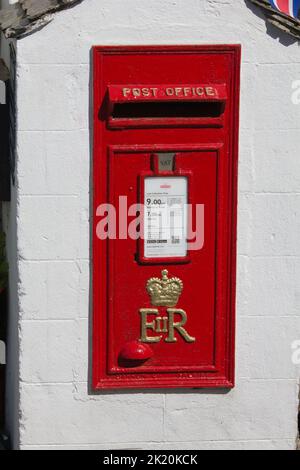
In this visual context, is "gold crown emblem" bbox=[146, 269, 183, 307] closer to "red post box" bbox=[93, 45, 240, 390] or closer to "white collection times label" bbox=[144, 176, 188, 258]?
"red post box" bbox=[93, 45, 240, 390]

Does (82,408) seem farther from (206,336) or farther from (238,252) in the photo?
(238,252)

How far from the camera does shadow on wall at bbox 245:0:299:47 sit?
481cm

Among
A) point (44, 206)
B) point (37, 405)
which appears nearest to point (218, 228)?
point (44, 206)

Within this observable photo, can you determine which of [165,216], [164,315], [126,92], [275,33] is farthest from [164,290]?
[275,33]

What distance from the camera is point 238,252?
16.4 feet

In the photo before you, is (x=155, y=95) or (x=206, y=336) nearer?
(x=155, y=95)

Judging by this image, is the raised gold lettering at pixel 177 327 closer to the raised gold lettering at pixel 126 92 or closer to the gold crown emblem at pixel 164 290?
the gold crown emblem at pixel 164 290

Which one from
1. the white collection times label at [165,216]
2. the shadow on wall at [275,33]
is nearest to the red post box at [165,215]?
the white collection times label at [165,216]

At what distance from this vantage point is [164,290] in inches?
196

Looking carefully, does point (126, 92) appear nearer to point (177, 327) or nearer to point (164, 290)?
point (164, 290)

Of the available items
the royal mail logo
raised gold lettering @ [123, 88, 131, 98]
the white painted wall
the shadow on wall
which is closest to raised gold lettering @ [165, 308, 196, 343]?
the royal mail logo

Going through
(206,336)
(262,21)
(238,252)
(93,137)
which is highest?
(262,21)

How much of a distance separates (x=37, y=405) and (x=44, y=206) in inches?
38.5

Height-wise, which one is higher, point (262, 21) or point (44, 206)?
point (262, 21)
